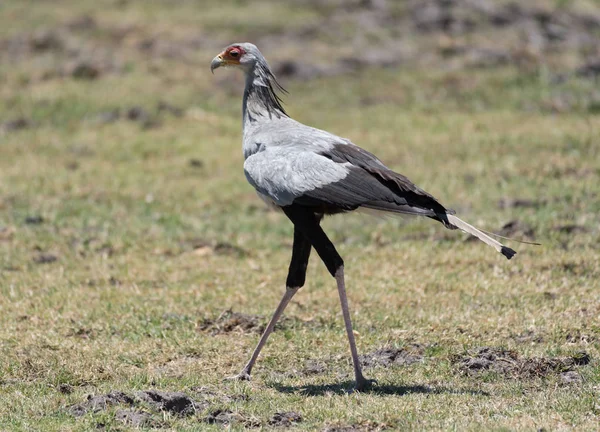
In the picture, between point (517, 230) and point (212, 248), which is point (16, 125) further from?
point (517, 230)

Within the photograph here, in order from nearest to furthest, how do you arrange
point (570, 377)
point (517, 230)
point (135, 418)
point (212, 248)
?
Answer: point (135, 418), point (570, 377), point (517, 230), point (212, 248)

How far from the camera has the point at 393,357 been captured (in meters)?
6.60

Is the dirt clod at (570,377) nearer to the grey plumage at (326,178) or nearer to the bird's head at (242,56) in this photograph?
the grey plumage at (326,178)

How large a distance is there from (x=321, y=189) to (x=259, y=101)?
1.30 m

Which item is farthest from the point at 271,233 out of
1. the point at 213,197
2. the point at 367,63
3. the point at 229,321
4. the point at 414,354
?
the point at 367,63

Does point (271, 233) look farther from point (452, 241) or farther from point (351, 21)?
point (351, 21)

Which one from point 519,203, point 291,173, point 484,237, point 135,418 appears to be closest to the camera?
point 135,418

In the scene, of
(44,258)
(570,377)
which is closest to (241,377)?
(570,377)

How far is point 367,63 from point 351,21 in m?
2.10

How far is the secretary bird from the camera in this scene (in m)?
5.91

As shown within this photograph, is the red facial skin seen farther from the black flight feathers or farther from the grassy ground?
the grassy ground

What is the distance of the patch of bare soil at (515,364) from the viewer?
20.0 feet

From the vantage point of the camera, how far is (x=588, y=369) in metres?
6.07

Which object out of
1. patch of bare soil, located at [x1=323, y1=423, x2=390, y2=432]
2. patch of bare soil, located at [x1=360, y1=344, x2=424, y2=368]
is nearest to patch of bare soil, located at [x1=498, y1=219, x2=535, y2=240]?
patch of bare soil, located at [x1=360, y1=344, x2=424, y2=368]
